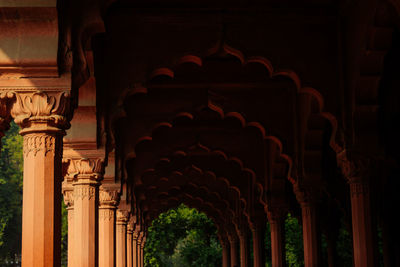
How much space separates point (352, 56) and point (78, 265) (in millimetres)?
6449

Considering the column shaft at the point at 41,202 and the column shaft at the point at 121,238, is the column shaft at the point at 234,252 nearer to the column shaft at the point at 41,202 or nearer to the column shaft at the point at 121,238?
the column shaft at the point at 121,238

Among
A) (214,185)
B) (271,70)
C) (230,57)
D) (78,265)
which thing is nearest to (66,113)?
(78,265)

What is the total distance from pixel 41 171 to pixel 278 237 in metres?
17.4

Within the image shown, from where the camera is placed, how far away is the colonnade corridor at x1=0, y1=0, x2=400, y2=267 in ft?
30.0

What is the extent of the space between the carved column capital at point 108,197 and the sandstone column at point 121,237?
5497 mm

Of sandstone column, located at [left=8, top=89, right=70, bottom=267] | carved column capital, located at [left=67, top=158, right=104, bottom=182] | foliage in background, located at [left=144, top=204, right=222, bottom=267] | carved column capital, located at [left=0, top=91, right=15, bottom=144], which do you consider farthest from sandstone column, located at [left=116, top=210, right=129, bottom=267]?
foliage in background, located at [left=144, top=204, right=222, bottom=267]

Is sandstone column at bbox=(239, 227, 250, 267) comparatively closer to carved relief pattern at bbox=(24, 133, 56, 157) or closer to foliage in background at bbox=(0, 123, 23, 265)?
foliage in background at bbox=(0, 123, 23, 265)

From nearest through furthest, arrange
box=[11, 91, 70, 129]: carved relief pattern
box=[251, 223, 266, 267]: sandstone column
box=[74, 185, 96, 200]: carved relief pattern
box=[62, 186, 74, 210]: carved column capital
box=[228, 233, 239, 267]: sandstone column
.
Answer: box=[11, 91, 70, 129]: carved relief pattern
box=[74, 185, 96, 200]: carved relief pattern
box=[62, 186, 74, 210]: carved column capital
box=[251, 223, 266, 267]: sandstone column
box=[228, 233, 239, 267]: sandstone column

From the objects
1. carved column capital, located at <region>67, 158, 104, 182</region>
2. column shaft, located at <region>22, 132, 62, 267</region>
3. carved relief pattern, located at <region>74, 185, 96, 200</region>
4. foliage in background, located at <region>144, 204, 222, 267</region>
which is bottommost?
column shaft, located at <region>22, 132, 62, 267</region>

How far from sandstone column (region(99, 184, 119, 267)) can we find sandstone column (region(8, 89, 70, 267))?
907 cm

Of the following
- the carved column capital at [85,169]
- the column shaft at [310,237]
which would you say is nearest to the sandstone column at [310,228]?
the column shaft at [310,237]

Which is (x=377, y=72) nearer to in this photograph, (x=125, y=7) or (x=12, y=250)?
(x=125, y=7)

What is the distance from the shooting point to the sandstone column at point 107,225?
18.1 metres

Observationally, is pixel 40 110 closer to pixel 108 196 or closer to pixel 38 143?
pixel 38 143
